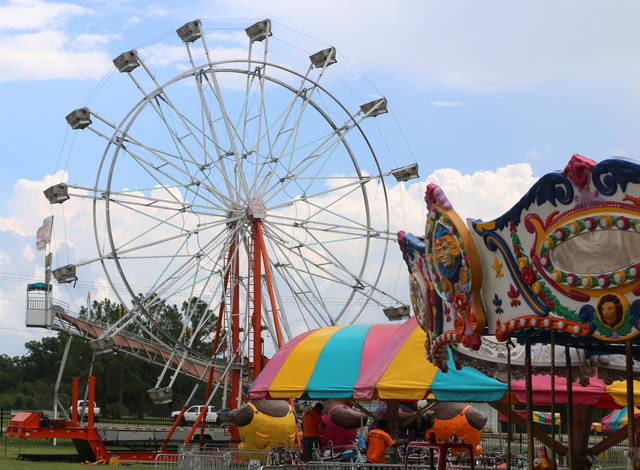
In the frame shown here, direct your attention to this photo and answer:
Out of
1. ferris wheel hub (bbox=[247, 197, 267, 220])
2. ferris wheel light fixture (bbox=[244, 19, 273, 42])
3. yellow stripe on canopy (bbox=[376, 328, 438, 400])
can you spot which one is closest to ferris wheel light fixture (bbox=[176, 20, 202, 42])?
ferris wheel light fixture (bbox=[244, 19, 273, 42])

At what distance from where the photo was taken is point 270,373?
Answer: 54.1 feet

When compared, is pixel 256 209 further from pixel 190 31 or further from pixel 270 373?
pixel 270 373

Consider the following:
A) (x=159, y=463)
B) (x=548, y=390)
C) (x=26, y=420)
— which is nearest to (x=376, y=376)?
(x=548, y=390)

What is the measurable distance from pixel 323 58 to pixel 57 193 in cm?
756

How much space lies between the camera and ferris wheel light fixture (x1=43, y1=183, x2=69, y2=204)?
23.2 meters

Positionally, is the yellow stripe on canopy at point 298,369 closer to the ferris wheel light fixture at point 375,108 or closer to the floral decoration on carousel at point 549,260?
the floral decoration on carousel at point 549,260

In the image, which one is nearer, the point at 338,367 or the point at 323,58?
the point at 338,367

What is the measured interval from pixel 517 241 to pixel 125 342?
21.6 meters

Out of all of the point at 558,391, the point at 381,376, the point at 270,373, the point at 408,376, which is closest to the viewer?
the point at 408,376

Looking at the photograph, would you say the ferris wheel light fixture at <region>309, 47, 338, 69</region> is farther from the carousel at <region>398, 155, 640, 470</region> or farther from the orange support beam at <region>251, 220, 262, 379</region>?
the carousel at <region>398, 155, 640, 470</region>

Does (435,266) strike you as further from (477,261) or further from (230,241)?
(230,241)

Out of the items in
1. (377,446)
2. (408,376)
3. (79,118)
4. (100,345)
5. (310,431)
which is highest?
(79,118)

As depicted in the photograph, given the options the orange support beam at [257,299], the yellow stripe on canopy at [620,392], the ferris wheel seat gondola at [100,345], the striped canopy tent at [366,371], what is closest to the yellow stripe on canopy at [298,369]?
the striped canopy tent at [366,371]

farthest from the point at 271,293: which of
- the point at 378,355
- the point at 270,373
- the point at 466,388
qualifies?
the point at 466,388
